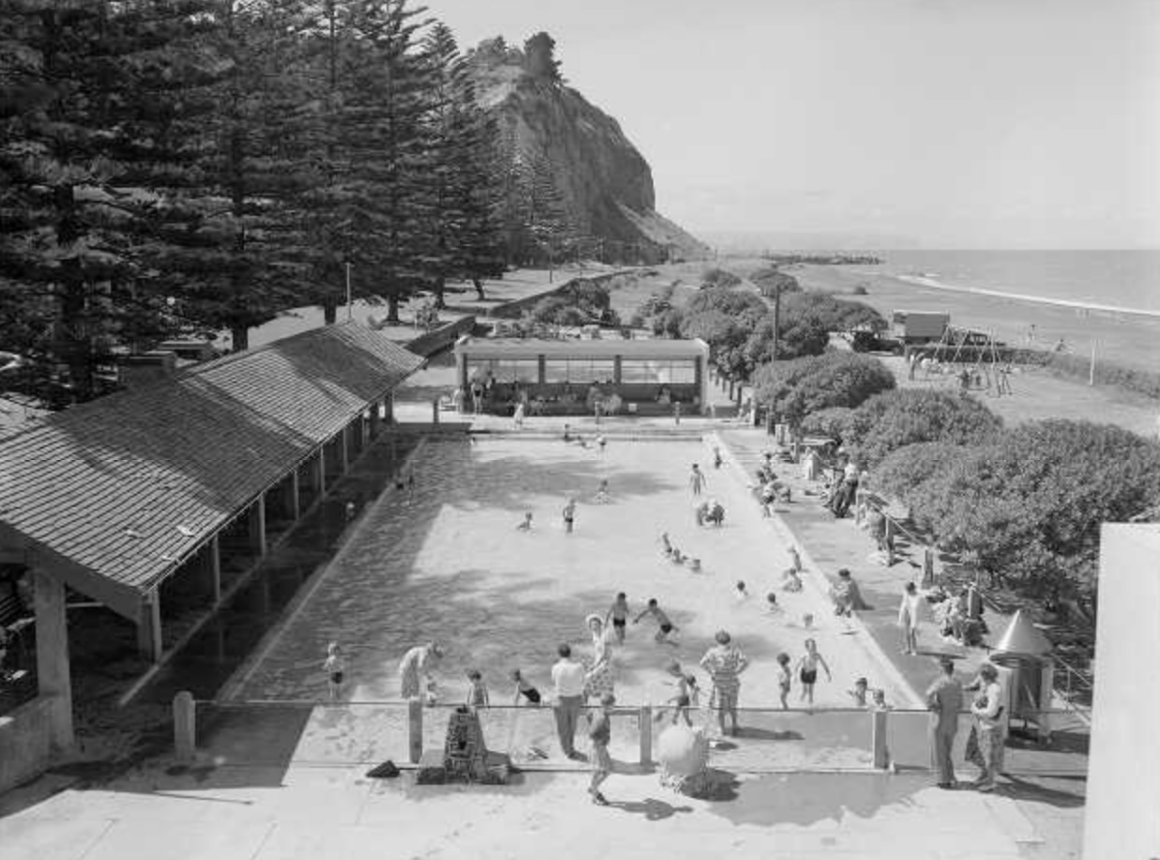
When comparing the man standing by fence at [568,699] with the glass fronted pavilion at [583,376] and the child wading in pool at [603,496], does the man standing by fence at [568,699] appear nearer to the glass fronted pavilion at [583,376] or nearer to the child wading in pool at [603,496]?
the child wading in pool at [603,496]

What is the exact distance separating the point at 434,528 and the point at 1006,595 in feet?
35.6

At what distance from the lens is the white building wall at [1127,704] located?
8070 millimetres

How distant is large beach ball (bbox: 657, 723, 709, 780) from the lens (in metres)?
11.0

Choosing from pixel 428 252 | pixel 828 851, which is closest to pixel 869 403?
pixel 828 851

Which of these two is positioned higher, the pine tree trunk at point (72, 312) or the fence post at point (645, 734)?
the pine tree trunk at point (72, 312)

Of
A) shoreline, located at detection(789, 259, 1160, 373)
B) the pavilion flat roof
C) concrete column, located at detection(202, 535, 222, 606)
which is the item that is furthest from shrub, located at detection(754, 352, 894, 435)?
shoreline, located at detection(789, 259, 1160, 373)

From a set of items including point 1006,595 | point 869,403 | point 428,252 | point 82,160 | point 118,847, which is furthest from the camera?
point 428,252

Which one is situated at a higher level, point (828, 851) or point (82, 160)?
point (82, 160)

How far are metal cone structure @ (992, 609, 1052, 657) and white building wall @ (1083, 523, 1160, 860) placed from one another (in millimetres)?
3663

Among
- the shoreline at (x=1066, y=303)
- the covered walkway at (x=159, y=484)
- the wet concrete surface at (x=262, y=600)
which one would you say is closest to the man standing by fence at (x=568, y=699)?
the covered walkway at (x=159, y=484)

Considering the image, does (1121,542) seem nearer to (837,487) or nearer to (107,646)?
(107,646)

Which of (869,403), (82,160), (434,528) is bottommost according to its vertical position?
(434,528)

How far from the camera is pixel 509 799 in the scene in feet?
36.1

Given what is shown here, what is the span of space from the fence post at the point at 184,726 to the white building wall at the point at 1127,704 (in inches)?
332
